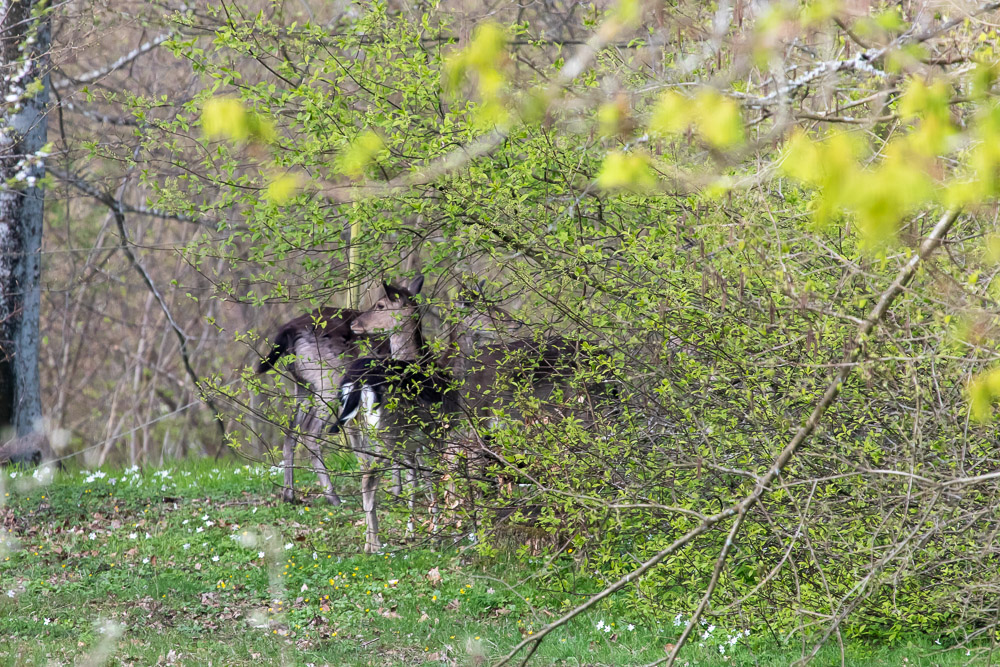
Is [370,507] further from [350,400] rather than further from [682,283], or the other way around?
[682,283]

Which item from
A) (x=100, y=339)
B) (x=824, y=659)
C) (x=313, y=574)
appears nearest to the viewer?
(x=824, y=659)

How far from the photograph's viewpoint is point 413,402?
932 centimetres

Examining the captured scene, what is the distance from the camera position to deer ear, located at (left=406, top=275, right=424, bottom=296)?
9.10m

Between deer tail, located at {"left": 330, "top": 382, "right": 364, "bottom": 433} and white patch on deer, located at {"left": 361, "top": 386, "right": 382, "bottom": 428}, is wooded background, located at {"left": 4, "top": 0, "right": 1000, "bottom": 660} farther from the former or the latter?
white patch on deer, located at {"left": 361, "top": 386, "right": 382, "bottom": 428}

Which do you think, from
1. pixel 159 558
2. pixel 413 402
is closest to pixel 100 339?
pixel 159 558

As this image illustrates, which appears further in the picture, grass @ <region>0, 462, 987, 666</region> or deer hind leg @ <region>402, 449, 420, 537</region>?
deer hind leg @ <region>402, 449, 420, 537</region>

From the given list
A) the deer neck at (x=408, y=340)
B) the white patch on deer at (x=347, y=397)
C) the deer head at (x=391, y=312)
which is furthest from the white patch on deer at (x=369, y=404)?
the deer head at (x=391, y=312)

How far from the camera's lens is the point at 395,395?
928 centimetres

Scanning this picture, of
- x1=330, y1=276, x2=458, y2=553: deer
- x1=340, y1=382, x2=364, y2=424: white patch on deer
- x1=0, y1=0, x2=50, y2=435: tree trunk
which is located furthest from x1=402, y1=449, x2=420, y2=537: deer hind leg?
x1=0, y1=0, x2=50, y2=435: tree trunk

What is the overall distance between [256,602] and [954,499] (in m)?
5.62

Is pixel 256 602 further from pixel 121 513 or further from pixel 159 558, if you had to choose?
pixel 121 513

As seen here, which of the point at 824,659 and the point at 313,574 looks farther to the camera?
the point at 313,574

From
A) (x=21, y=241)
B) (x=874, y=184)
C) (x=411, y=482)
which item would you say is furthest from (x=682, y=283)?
(x=21, y=241)

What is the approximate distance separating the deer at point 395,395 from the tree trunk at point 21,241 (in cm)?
517
